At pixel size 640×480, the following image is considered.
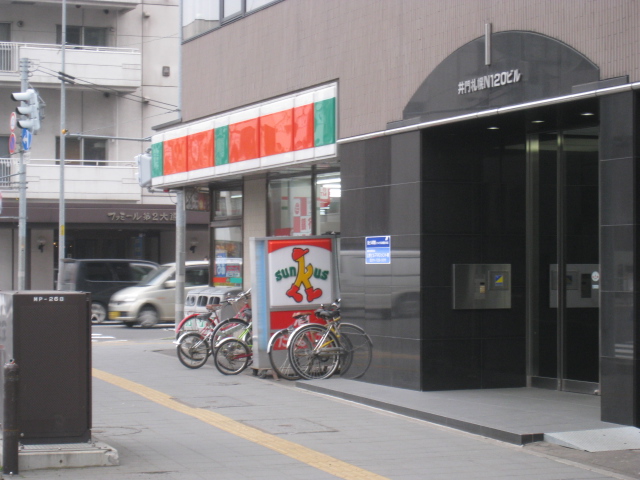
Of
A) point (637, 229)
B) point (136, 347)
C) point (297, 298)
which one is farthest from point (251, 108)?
point (637, 229)

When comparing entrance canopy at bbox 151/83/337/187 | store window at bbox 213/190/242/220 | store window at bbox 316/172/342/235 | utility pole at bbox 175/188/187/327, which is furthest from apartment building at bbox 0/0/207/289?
store window at bbox 316/172/342/235

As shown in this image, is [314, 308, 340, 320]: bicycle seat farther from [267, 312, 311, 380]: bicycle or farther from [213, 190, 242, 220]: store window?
[213, 190, 242, 220]: store window

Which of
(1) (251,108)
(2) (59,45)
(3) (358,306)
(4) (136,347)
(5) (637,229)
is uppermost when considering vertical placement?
(2) (59,45)

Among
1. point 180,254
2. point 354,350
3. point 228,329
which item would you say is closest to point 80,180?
point 180,254

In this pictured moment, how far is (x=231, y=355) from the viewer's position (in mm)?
14203

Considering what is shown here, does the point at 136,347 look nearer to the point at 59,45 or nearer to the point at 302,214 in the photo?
the point at 302,214

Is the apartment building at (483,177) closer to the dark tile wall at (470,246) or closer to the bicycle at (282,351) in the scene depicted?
the dark tile wall at (470,246)

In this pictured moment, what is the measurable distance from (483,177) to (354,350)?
2.99 m

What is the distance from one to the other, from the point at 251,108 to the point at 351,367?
520 centimetres

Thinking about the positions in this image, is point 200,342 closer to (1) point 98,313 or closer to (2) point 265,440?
(2) point 265,440

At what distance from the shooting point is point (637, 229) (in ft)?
29.9

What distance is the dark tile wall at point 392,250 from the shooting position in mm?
11977

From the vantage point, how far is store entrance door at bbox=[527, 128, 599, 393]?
12.0 metres

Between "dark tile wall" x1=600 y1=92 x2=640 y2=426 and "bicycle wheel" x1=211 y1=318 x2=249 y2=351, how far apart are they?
21.8 feet
